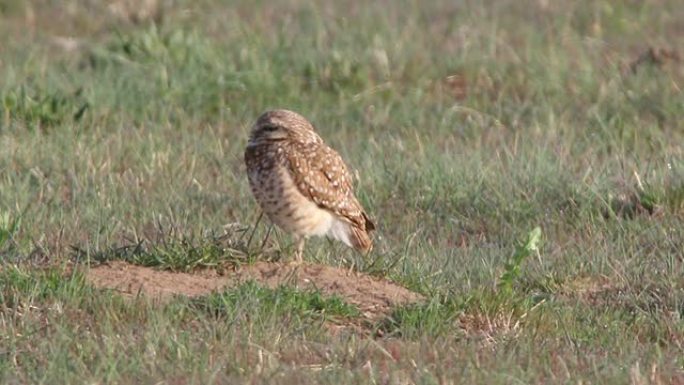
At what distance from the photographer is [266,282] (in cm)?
807

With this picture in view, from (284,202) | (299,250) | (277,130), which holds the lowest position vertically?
(299,250)

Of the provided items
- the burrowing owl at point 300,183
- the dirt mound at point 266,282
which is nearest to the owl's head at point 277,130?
the burrowing owl at point 300,183

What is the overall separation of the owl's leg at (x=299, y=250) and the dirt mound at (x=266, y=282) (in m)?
0.11

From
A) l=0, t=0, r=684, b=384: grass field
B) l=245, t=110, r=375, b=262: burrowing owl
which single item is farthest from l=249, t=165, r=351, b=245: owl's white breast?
l=0, t=0, r=684, b=384: grass field

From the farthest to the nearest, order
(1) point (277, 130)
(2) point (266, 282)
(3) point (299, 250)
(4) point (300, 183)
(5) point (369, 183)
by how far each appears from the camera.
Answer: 1. (5) point (369, 183)
2. (1) point (277, 130)
3. (4) point (300, 183)
4. (3) point (299, 250)
5. (2) point (266, 282)

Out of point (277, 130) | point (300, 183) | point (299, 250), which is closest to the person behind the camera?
point (299, 250)

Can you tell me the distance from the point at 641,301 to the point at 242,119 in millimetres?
4796

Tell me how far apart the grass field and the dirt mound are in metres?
0.09

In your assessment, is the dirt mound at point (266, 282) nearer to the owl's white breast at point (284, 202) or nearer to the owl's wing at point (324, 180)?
the owl's white breast at point (284, 202)

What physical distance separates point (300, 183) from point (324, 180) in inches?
6.0

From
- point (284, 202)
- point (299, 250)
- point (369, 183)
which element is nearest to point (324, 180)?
point (284, 202)

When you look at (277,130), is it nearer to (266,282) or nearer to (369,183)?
(266,282)

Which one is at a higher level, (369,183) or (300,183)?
(300,183)

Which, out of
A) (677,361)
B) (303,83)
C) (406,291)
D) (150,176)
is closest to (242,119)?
(303,83)
